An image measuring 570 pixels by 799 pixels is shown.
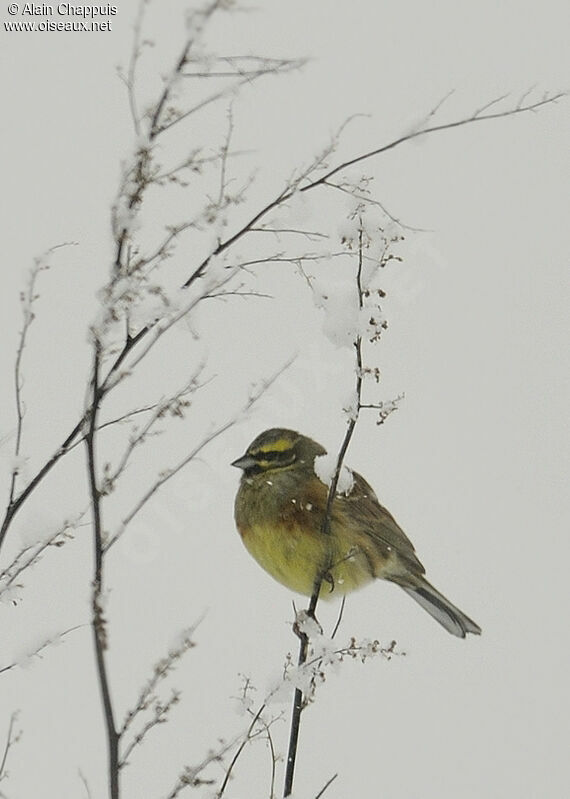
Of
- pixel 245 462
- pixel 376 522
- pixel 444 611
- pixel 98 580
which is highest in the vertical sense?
pixel 245 462

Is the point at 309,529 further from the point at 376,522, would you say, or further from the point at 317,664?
the point at 317,664

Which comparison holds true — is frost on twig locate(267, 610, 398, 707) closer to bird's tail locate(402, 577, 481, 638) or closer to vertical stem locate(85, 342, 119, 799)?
vertical stem locate(85, 342, 119, 799)

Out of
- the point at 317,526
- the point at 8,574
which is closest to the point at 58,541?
the point at 8,574

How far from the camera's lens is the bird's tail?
10.6 ft

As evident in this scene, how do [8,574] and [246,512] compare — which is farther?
[246,512]

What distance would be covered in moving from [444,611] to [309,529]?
1.90ft

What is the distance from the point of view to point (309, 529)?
9.87 ft

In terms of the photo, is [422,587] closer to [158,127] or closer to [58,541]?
[58,541]

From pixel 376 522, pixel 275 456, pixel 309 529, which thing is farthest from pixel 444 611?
pixel 275 456

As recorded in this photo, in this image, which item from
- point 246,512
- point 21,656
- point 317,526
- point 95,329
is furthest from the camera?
point 246,512

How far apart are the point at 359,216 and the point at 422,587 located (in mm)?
1969

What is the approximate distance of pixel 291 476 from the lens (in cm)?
318

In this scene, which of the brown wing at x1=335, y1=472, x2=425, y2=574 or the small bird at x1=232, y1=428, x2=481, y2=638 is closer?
the small bird at x1=232, y1=428, x2=481, y2=638

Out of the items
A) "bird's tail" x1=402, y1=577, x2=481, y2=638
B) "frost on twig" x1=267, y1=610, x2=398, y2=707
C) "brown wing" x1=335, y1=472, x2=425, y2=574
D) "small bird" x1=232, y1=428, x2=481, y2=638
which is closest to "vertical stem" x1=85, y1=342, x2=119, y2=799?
"frost on twig" x1=267, y1=610, x2=398, y2=707
